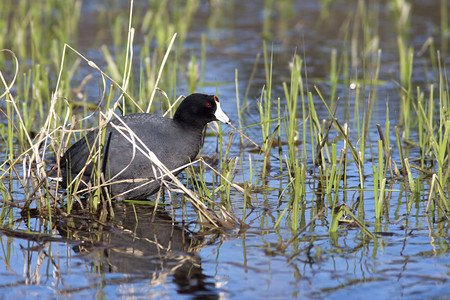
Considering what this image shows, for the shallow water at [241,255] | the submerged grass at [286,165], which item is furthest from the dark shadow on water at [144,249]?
the submerged grass at [286,165]

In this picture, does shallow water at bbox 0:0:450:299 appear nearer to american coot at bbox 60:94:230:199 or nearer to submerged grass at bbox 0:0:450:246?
submerged grass at bbox 0:0:450:246

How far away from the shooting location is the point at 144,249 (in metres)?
3.79

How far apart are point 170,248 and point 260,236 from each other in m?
0.53

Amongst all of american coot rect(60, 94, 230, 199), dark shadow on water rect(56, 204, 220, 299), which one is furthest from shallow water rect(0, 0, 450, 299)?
american coot rect(60, 94, 230, 199)

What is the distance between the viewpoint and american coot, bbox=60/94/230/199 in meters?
4.53

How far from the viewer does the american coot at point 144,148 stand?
4.53m

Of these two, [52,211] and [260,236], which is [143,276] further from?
[52,211]

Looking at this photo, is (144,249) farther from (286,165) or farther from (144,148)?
(286,165)

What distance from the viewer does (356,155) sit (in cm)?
450

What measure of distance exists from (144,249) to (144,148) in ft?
3.05

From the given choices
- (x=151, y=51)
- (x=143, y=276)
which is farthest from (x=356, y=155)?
(x=151, y=51)

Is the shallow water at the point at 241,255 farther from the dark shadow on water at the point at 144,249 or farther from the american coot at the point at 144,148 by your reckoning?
the american coot at the point at 144,148

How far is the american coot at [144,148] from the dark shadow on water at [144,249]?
20 centimetres

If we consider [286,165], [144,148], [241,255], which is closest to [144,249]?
[241,255]
